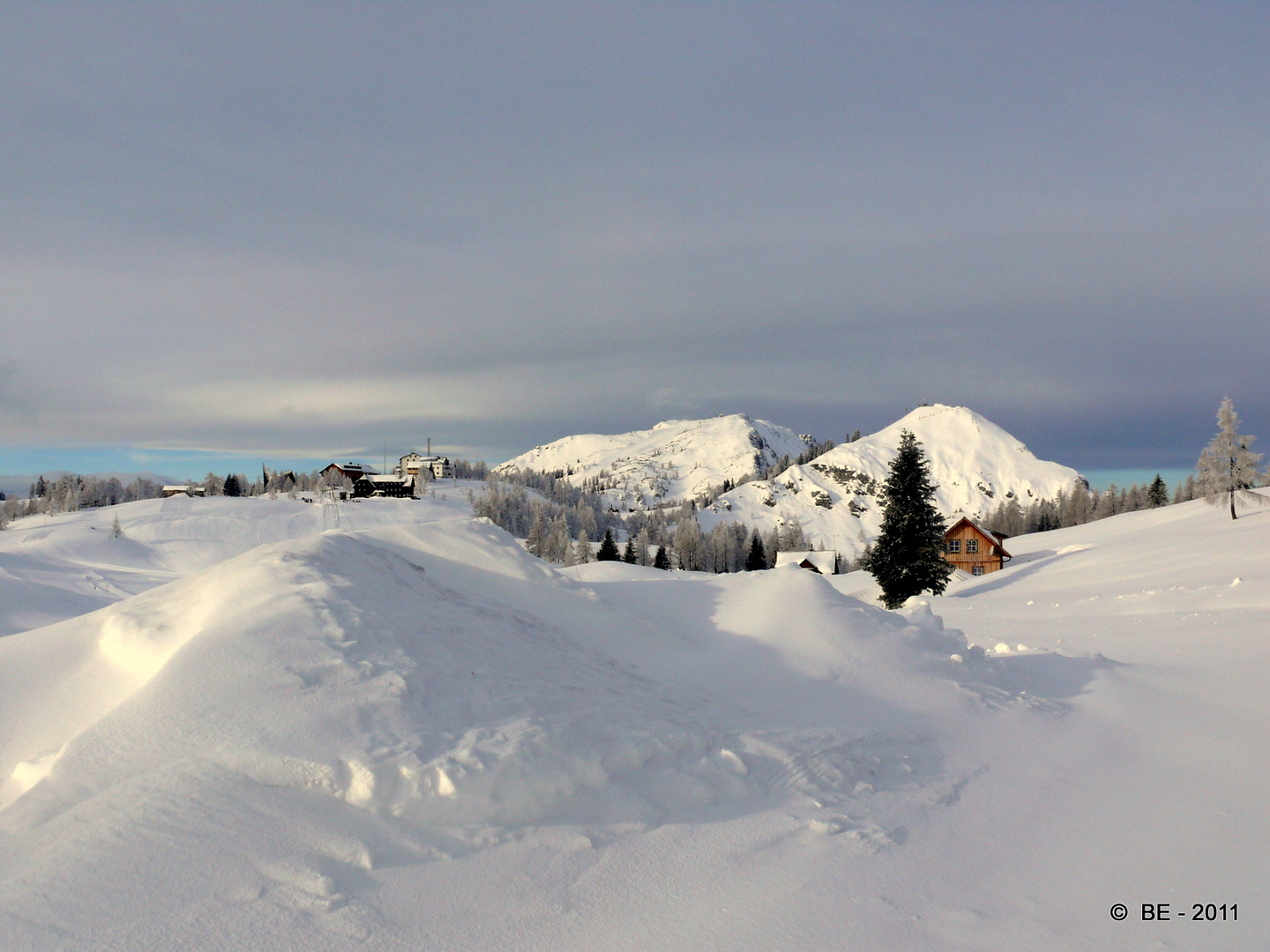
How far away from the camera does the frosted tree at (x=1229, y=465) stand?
140 feet

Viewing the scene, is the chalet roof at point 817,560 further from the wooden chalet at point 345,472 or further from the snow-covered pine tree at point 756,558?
the wooden chalet at point 345,472

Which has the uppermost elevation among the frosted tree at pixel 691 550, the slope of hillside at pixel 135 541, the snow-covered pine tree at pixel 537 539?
the slope of hillside at pixel 135 541

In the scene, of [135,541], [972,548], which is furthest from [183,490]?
[972,548]

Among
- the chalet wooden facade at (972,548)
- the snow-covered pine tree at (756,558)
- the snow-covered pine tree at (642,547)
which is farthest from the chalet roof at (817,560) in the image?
the snow-covered pine tree at (642,547)

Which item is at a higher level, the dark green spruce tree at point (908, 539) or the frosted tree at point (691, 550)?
the dark green spruce tree at point (908, 539)

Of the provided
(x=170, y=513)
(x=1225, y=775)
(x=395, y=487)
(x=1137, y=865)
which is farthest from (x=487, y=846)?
(x=395, y=487)

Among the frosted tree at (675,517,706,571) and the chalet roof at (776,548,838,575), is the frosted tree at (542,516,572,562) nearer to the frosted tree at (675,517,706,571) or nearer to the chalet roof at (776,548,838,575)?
the frosted tree at (675,517,706,571)

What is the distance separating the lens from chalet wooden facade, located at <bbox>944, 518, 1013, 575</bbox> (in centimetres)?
5588

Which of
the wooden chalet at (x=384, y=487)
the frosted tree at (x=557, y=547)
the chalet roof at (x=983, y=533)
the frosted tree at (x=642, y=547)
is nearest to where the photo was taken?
the chalet roof at (x=983, y=533)

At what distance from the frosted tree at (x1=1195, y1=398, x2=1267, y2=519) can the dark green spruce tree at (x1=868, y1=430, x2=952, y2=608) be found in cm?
2271

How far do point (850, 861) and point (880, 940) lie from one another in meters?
0.96

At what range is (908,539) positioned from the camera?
1330 inches

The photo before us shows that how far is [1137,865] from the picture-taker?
20.1 feet

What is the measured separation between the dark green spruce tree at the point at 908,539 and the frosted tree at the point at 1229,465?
2271cm
